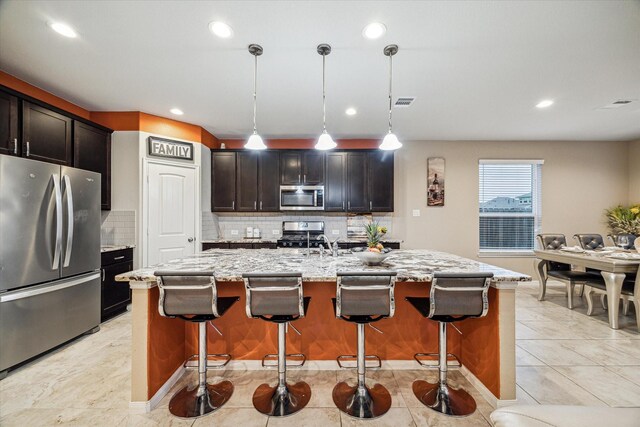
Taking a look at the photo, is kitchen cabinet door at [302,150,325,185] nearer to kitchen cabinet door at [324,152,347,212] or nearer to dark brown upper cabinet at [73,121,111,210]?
kitchen cabinet door at [324,152,347,212]

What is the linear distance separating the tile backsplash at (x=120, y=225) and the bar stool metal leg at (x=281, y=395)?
301 centimetres

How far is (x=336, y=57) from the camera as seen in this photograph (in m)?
2.51

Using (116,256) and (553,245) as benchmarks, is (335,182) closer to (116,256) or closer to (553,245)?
(116,256)

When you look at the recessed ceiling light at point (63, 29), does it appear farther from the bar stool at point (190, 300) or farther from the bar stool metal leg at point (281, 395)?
the bar stool metal leg at point (281, 395)

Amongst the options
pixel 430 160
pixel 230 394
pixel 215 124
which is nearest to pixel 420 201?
pixel 430 160

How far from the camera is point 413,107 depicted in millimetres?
3660

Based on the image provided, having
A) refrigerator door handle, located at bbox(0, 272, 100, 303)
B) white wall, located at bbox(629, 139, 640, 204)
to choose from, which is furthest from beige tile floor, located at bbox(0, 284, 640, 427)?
white wall, located at bbox(629, 139, 640, 204)

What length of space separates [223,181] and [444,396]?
172 inches

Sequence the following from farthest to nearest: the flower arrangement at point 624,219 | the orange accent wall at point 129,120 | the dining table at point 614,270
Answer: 1. the flower arrangement at point 624,219
2. the orange accent wall at point 129,120
3. the dining table at point 614,270

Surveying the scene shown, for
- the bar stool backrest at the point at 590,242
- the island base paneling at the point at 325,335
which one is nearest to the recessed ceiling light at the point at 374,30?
the island base paneling at the point at 325,335

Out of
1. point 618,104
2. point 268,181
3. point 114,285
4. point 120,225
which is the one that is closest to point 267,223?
point 268,181

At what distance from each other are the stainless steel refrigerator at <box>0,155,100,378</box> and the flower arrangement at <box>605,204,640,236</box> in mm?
8218

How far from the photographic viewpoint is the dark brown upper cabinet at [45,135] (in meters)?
2.72

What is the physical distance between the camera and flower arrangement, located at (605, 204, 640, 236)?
4.85 metres
